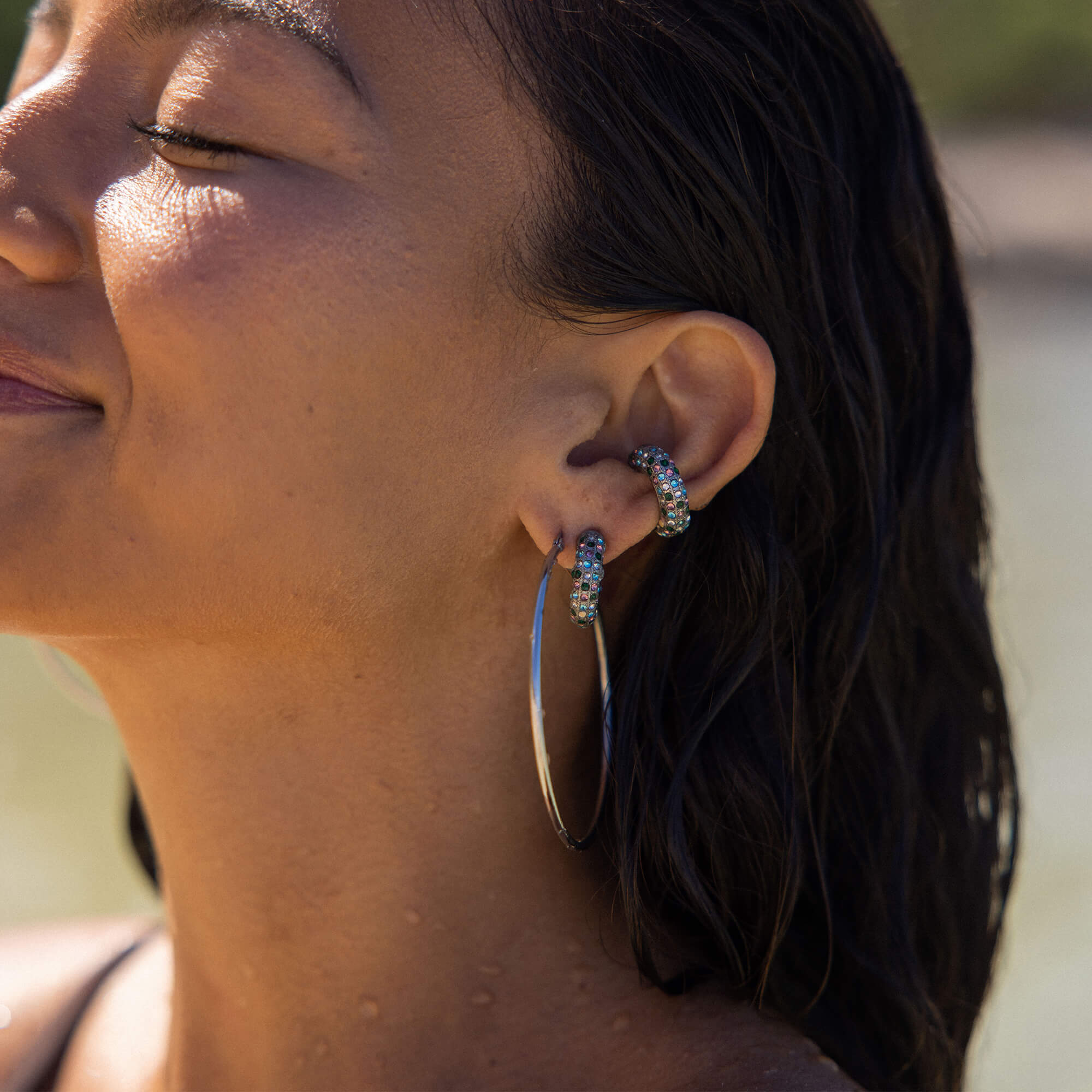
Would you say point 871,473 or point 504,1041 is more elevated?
point 871,473

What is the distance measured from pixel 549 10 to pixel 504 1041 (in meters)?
1.31

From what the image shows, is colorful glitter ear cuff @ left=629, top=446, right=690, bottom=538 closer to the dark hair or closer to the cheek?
the dark hair

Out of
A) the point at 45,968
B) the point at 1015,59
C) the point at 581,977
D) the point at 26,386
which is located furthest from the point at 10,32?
the point at 1015,59

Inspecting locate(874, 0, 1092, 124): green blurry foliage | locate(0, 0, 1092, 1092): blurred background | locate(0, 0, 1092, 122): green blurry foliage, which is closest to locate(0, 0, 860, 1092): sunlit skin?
locate(0, 0, 1092, 1092): blurred background

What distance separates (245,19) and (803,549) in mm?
1001

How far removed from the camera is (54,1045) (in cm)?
222

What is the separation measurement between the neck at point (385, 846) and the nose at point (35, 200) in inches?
18.5

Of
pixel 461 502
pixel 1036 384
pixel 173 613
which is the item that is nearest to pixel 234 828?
pixel 173 613

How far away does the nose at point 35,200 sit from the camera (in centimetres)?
146

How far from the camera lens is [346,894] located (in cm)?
170

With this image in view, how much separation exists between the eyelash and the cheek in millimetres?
48

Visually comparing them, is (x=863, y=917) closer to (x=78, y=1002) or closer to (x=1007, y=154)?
(x=78, y=1002)

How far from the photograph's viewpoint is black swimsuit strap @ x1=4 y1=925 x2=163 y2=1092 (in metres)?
2.16

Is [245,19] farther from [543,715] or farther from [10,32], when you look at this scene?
[10,32]
